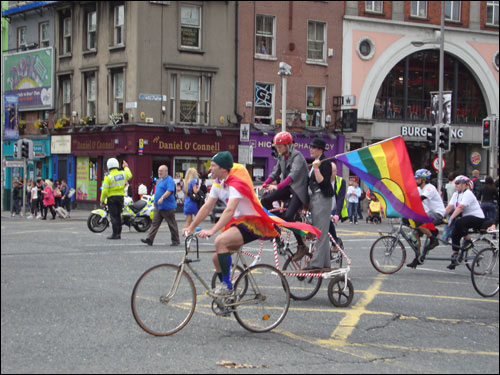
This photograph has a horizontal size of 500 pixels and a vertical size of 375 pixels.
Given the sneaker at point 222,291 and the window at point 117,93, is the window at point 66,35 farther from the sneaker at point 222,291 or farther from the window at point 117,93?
the sneaker at point 222,291

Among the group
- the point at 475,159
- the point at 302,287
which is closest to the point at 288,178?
the point at 475,159

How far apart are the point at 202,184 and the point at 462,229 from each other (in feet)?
24.8

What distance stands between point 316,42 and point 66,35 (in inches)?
701

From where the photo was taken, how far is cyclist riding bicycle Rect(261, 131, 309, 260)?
3178mm

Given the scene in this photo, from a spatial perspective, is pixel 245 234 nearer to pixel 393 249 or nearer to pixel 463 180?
pixel 463 180

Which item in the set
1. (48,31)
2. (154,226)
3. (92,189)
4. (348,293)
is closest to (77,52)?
(48,31)

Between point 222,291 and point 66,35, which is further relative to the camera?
point 66,35

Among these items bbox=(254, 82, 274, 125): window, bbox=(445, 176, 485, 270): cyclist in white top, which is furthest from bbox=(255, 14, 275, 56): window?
bbox=(445, 176, 485, 270): cyclist in white top

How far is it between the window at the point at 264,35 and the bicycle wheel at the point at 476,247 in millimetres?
38068

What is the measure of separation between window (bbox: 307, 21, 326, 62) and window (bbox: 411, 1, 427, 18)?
43.7 meters

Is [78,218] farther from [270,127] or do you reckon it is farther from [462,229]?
[462,229]

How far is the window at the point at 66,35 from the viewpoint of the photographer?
51188 mm

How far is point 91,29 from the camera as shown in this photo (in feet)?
164

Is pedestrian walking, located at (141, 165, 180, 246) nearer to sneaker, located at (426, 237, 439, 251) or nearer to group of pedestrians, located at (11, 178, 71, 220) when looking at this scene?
sneaker, located at (426, 237, 439, 251)
